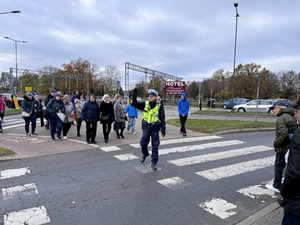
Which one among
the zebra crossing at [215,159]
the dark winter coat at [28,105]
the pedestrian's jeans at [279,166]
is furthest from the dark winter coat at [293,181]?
the dark winter coat at [28,105]

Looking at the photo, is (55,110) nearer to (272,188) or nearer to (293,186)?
(272,188)

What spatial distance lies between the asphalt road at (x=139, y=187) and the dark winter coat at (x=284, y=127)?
100 cm

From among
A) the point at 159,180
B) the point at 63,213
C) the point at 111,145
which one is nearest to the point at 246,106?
the point at 111,145

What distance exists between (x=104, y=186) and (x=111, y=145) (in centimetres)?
384

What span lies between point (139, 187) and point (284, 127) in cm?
286

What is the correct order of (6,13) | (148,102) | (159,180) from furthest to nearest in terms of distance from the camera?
1. (6,13)
2. (148,102)
3. (159,180)

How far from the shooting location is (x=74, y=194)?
4.54m

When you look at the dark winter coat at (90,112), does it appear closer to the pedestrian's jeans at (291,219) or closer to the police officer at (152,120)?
the police officer at (152,120)

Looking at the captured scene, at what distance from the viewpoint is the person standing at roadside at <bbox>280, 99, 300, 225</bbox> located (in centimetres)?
198

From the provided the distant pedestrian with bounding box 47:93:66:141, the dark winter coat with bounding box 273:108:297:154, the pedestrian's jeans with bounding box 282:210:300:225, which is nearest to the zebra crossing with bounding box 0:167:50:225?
the pedestrian's jeans with bounding box 282:210:300:225

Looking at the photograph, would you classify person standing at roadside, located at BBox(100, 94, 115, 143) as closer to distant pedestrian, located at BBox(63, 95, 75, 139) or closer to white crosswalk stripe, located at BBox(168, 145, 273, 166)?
distant pedestrian, located at BBox(63, 95, 75, 139)

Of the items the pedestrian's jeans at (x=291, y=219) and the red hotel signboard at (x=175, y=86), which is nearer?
the pedestrian's jeans at (x=291, y=219)

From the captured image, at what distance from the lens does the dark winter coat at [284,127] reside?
4.21m

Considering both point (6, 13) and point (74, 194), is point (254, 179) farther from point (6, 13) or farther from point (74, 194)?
point (6, 13)
